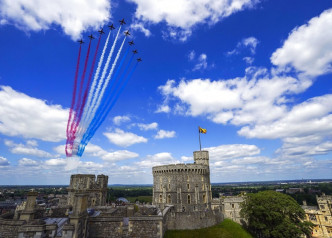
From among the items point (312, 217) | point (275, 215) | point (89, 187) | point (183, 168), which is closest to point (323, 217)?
point (312, 217)

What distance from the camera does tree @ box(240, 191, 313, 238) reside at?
41.6 meters

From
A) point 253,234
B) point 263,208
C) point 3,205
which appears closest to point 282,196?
point 263,208

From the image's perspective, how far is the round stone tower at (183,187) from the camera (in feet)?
172

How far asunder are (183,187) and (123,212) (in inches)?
959

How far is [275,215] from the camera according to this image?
4369 cm

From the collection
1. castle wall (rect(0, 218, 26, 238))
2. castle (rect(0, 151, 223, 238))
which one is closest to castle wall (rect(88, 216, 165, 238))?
castle (rect(0, 151, 223, 238))

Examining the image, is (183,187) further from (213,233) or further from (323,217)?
(323,217)

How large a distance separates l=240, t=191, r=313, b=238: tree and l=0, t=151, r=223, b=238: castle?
10.5 meters

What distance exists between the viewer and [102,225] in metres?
23.7

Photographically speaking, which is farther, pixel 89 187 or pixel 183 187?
pixel 183 187

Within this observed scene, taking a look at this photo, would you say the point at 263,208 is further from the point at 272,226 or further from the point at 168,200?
the point at 168,200

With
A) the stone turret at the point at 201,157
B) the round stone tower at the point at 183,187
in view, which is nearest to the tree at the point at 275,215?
the round stone tower at the point at 183,187

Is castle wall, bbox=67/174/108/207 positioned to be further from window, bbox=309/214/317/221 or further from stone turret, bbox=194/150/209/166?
window, bbox=309/214/317/221

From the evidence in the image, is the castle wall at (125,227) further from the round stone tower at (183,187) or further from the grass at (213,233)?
the round stone tower at (183,187)
